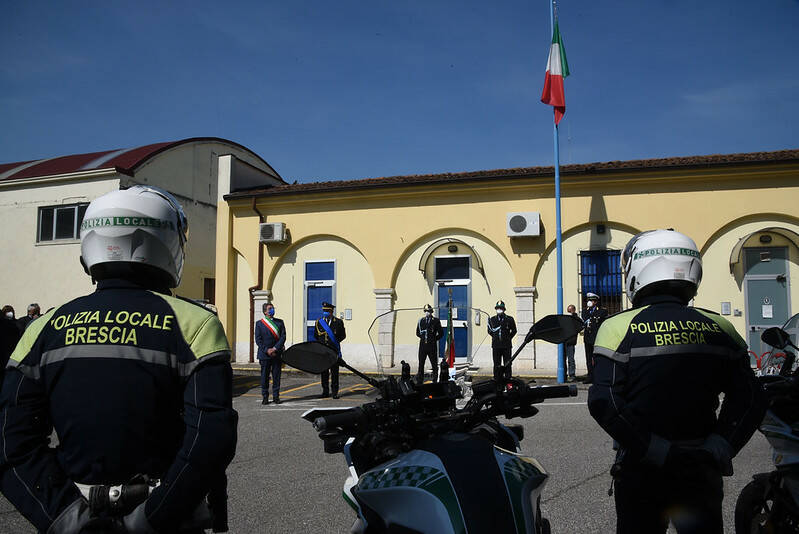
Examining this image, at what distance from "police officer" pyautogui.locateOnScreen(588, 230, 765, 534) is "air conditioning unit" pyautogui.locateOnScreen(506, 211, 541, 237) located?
13.4 m

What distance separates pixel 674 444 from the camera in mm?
2566

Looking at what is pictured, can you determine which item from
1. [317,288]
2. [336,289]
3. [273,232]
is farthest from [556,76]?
[273,232]

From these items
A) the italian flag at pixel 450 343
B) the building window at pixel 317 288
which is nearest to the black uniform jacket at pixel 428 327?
the italian flag at pixel 450 343

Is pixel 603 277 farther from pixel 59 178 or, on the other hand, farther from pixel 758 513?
pixel 59 178

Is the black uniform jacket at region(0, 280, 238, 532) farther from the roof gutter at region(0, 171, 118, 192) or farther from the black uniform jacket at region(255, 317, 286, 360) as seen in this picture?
the roof gutter at region(0, 171, 118, 192)

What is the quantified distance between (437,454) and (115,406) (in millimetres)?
1013

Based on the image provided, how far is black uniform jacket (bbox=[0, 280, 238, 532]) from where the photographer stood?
184cm

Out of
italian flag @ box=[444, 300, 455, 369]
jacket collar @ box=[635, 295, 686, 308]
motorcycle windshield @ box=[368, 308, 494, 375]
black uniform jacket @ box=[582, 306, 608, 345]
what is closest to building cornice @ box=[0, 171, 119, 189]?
black uniform jacket @ box=[582, 306, 608, 345]

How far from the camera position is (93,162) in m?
21.6

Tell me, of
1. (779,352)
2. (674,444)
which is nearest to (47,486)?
(674,444)

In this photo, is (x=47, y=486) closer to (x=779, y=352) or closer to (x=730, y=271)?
(x=779, y=352)

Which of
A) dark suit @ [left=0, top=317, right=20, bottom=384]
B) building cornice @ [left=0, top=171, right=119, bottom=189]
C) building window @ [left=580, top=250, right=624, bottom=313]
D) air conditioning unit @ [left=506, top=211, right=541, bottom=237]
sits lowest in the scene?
dark suit @ [left=0, top=317, right=20, bottom=384]

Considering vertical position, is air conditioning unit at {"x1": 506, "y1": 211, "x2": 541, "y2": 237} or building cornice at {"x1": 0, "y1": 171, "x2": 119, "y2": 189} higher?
building cornice at {"x1": 0, "y1": 171, "x2": 119, "y2": 189}

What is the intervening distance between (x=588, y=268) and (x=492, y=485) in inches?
584
